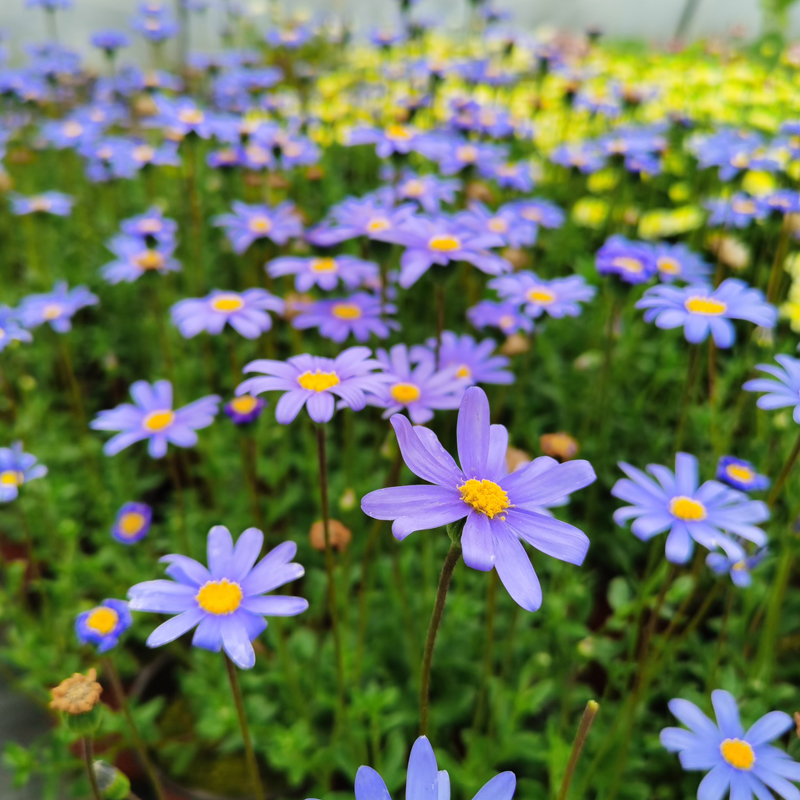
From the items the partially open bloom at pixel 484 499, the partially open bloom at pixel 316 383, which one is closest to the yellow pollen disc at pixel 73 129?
the partially open bloom at pixel 316 383

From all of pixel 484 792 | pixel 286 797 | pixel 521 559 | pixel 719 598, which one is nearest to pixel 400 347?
pixel 521 559

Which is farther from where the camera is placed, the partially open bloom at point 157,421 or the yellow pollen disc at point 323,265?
the yellow pollen disc at point 323,265

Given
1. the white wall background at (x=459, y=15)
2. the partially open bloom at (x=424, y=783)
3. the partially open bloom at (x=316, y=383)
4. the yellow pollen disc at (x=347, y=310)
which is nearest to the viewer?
the partially open bloom at (x=424, y=783)

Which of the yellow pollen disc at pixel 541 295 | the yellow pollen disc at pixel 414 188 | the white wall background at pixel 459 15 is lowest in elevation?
the yellow pollen disc at pixel 541 295

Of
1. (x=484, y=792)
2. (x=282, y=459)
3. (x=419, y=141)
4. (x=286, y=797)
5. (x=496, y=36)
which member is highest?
(x=496, y=36)

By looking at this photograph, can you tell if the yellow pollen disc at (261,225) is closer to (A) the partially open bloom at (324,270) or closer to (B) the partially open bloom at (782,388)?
(A) the partially open bloom at (324,270)

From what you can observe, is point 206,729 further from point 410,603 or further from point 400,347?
point 400,347

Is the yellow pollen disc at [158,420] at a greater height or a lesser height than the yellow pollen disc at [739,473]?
greater
